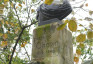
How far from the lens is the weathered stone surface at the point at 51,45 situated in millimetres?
3904

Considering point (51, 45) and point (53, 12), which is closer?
point (51, 45)

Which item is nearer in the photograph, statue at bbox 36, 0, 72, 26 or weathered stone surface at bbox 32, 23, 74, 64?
weathered stone surface at bbox 32, 23, 74, 64

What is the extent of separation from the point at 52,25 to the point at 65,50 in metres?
0.74

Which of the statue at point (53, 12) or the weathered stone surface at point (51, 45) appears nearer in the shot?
the weathered stone surface at point (51, 45)

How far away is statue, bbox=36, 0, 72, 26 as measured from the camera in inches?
166

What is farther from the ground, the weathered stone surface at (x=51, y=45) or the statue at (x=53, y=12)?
the statue at (x=53, y=12)

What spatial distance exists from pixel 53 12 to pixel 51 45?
3.00 ft

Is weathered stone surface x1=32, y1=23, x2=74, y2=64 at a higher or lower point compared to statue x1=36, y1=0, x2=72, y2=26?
lower

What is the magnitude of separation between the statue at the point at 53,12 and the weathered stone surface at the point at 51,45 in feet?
0.75

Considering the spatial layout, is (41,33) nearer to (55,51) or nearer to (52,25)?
(52,25)

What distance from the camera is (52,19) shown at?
172 inches

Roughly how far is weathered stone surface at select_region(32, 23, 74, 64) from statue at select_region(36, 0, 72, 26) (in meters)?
0.23

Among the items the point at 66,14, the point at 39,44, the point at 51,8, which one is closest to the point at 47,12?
the point at 51,8

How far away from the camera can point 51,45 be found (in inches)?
159
